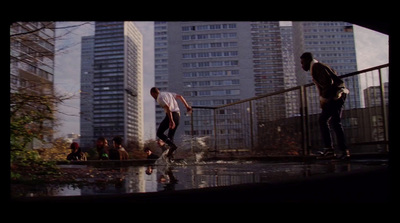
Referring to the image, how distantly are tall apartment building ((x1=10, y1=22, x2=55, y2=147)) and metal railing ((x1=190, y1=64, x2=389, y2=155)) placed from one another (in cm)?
477

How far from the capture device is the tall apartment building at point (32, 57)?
154 inches

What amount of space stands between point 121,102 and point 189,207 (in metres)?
141

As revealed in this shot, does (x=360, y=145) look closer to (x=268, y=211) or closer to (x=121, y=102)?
(x=268, y=211)

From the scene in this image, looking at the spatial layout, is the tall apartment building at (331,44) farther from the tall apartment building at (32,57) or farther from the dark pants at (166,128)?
the tall apartment building at (32,57)

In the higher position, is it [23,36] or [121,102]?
[121,102]

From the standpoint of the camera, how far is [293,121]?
886 centimetres

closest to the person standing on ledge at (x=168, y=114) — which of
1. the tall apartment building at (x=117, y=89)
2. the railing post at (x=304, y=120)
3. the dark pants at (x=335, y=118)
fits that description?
the railing post at (x=304, y=120)

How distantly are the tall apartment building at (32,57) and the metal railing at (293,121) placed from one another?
188 inches

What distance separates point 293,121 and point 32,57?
22.3 feet
